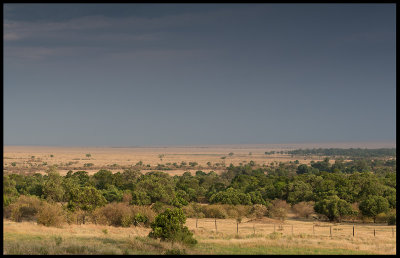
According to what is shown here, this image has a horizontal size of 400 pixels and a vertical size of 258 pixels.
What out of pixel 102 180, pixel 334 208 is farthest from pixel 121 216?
pixel 102 180

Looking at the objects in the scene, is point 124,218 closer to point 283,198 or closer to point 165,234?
point 165,234

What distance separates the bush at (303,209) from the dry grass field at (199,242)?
25.2ft

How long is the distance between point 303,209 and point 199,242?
22.7 meters

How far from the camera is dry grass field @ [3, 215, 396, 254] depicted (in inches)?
612

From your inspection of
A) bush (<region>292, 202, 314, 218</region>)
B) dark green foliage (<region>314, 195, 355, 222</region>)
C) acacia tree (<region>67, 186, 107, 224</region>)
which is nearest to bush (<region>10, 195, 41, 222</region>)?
acacia tree (<region>67, 186, 107, 224</region>)

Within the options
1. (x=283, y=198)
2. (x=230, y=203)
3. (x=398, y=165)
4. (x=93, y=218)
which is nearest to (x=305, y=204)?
(x=283, y=198)

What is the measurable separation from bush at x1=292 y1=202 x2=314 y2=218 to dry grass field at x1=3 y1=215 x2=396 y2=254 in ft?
25.2

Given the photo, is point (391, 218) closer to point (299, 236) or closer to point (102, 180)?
point (299, 236)

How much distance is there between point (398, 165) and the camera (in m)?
10.4

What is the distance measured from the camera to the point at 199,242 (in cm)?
2166

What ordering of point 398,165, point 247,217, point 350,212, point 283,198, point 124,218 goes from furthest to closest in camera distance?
point 283,198 < point 247,217 < point 350,212 < point 124,218 < point 398,165

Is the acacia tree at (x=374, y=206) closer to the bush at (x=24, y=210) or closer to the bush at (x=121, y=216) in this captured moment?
the bush at (x=121, y=216)

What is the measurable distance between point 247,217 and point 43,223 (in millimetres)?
20799

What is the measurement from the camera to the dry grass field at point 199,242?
51.0 feet
